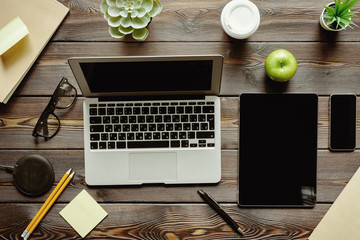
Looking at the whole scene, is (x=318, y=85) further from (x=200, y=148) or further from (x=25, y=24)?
(x=25, y=24)

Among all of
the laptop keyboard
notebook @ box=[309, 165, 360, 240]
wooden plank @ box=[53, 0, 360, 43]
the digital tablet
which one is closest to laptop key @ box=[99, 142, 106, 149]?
the laptop keyboard

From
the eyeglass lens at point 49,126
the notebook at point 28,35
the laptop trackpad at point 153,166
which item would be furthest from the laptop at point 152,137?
the notebook at point 28,35

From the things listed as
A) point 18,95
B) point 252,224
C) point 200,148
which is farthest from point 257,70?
point 18,95

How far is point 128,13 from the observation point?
873 mm

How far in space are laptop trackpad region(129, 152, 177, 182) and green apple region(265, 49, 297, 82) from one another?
369mm

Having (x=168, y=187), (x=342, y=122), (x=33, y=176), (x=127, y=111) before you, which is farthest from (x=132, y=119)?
(x=342, y=122)

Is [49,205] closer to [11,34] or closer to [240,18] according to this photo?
[11,34]

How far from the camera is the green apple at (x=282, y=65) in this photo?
36.2 inches

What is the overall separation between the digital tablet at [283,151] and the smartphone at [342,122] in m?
0.06

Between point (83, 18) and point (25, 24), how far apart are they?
0.17 metres

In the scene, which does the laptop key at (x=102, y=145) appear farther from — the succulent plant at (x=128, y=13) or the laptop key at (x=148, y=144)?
the succulent plant at (x=128, y=13)

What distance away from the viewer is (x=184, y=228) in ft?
3.27

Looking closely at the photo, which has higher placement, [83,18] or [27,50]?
[83,18]

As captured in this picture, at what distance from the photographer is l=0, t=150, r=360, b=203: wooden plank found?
99cm
